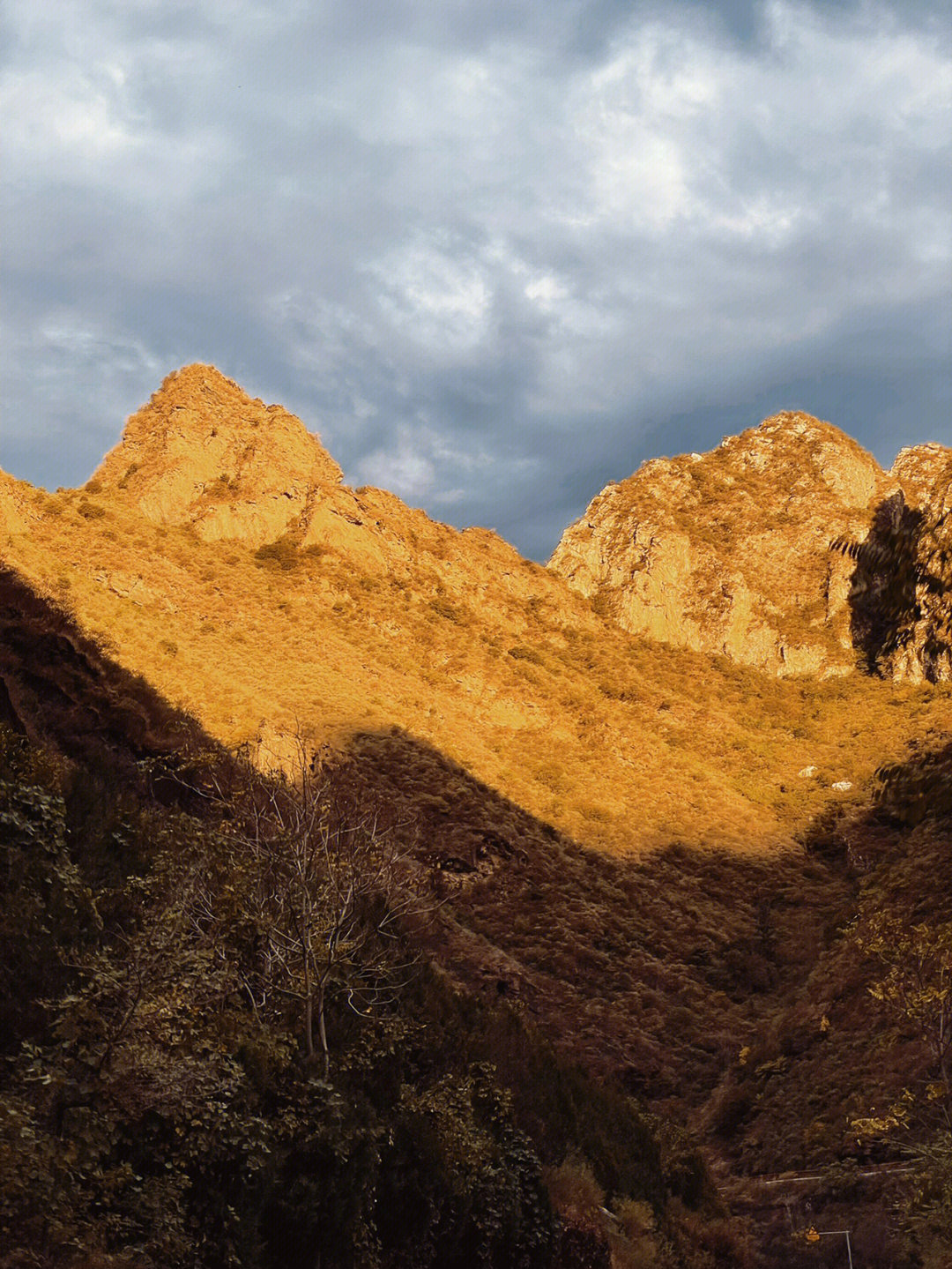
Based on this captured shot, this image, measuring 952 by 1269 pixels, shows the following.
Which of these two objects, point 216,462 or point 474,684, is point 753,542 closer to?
point 474,684

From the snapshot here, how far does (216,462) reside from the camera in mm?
73125

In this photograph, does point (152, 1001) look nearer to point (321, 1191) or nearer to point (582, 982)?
point (321, 1191)

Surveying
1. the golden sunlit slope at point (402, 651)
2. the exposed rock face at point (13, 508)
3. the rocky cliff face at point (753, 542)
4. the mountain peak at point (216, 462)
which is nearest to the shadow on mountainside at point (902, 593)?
the rocky cliff face at point (753, 542)

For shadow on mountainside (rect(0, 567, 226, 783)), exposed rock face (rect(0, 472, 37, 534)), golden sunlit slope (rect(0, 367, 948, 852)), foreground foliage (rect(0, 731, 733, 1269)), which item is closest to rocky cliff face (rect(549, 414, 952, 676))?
golden sunlit slope (rect(0, 367, 948, 852))

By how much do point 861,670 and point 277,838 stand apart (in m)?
63.6

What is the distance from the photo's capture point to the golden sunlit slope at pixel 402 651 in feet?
148

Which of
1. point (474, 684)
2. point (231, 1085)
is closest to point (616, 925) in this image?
point (474, 684)

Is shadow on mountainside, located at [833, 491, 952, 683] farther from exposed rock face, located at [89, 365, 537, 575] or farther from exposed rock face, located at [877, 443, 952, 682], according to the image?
exposed rock face, located at [89, 365, 537, 575]

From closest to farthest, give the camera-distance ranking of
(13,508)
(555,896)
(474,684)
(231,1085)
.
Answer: (231,1085) → (555,896) → (474,684) → (13,508)

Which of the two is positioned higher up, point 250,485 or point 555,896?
point 250,485

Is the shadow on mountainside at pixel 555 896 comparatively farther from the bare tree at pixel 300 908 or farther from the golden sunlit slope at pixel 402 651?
the bare tree at pixel 300 908

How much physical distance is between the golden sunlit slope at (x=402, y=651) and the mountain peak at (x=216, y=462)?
24 cm

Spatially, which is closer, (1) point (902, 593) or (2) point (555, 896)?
(2) point (555, 896)

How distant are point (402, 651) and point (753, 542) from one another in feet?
143
